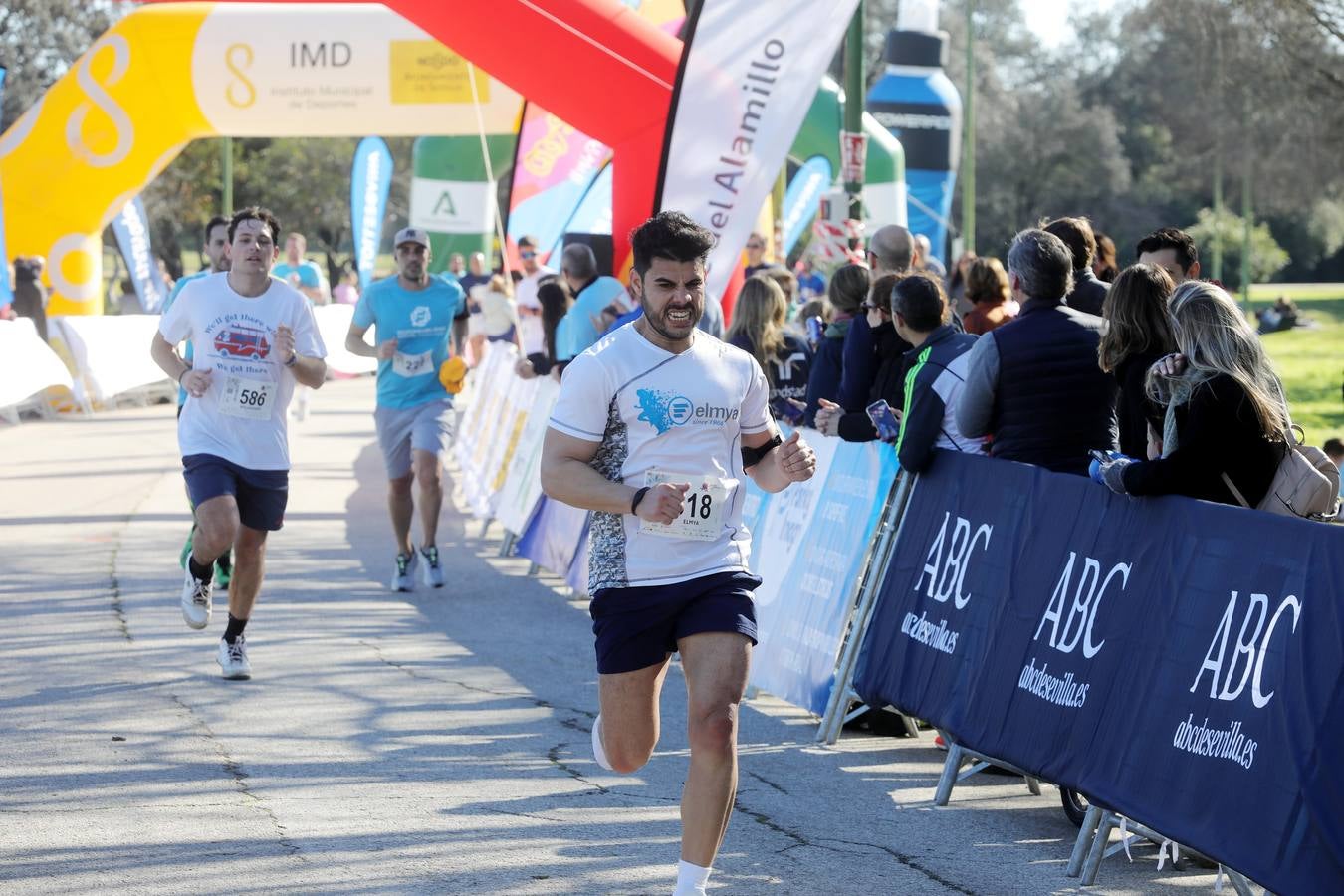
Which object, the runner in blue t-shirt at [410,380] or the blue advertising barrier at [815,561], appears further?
the runner in blue t-shirt at [410,380]

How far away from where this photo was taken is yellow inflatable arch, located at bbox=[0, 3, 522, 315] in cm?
2245

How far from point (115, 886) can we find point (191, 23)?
18.6 metres

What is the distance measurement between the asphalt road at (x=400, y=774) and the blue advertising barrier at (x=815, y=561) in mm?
230

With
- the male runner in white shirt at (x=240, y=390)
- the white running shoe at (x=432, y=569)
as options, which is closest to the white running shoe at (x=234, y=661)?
the male runner in white shirt at (x=240, y=390)

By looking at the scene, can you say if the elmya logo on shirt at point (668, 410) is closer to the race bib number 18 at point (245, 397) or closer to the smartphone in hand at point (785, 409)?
the race bib number 18 at point (245, 397)

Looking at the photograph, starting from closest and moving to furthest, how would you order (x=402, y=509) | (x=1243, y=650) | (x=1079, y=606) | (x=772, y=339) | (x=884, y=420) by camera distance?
(x=1243, y=650), (x=1079, y=606), (x=884, y=420), (x=772, y=339), (x=402, y=509)

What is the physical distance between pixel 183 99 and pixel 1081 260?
1677 centimetres

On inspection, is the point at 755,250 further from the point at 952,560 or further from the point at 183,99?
the point at 183,99

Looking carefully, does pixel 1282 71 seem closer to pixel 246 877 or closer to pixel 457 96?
pixel 457 96

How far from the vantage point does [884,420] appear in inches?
284

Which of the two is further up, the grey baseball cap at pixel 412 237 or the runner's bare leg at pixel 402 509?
the grey baseball cap at pixel 412 237

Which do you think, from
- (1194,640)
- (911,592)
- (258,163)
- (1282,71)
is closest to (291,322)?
(911,592)

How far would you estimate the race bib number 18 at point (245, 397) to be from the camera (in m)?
8.37

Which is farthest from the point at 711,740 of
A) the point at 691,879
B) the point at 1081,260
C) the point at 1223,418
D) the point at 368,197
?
the point at 368,197
